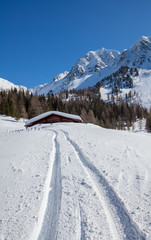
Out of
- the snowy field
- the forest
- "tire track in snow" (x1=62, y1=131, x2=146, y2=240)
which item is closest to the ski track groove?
the snowy field

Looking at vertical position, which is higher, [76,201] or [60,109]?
[60,109]

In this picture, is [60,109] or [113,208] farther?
[60,109]

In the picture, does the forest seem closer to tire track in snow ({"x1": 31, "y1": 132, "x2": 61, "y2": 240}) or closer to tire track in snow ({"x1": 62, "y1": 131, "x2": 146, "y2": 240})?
tire track in snow ({"x1": 31, "y1": 132, "x2": 61, "y2": 240})

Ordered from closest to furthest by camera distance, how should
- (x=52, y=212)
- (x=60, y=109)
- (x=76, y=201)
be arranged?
(x=52, y=212)
(x=76, y=201)
(x=60, y=109)

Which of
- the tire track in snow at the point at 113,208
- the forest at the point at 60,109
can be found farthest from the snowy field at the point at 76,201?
the forest at the point at 60,109

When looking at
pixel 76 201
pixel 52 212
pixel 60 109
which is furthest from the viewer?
pixel 60 109

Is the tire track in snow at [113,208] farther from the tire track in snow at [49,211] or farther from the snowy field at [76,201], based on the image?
the tire track in snow at [49,211]

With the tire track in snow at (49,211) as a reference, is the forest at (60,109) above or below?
above

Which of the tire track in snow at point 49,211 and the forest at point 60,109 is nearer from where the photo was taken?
the tire track in snow at point 49,211

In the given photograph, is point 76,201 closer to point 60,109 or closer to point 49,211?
point 49,211

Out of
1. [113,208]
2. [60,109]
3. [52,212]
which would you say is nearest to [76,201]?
[52,212]

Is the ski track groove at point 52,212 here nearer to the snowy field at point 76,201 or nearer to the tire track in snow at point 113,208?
the snowy field at point 76,201

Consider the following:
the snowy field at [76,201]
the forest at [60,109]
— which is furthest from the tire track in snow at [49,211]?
the forest at [60,109]

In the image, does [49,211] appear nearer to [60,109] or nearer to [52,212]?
[52,212]
